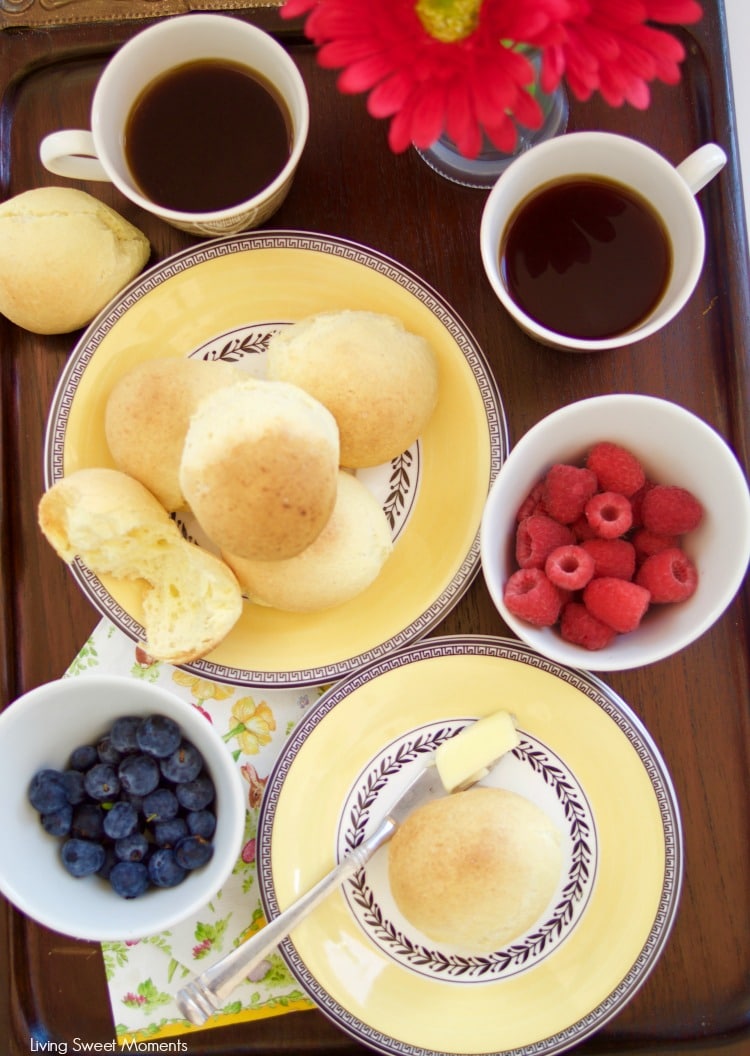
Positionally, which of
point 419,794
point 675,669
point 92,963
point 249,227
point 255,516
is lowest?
point 92,963

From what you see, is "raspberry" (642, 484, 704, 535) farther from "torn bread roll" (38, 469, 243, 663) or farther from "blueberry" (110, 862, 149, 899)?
"blueberry" (110, 862, 149, 899)

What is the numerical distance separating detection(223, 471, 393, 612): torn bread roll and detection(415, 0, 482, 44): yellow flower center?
427 mm

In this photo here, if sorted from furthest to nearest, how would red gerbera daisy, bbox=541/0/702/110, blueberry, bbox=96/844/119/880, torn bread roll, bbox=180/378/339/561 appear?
1. blueberry, bbox=96/844/119/880
2. torn bread roll, bbox=180/378/339/561
3. red gerbera daisy, bbox=541/0/702/110

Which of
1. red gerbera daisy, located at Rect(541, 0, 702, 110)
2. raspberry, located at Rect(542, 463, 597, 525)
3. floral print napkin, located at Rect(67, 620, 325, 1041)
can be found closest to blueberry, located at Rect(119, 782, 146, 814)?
floral print napkin, located at Rect(67, 620, 325, 1041)

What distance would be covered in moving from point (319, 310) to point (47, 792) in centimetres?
60

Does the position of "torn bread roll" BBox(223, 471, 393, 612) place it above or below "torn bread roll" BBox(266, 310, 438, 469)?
below

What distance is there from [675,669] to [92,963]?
74 centimetres

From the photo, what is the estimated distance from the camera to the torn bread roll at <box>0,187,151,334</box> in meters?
0.93

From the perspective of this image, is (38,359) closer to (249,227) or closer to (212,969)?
(249,227)

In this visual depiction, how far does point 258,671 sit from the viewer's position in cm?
96

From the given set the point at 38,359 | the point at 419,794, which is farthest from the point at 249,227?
the point at 419,794

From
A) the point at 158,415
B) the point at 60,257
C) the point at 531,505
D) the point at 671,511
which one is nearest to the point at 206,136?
the point at 60,257

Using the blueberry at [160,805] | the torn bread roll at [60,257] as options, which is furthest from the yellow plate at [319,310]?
the blueberry at [160,805]

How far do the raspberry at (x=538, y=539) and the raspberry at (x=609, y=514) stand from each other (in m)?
0.03
